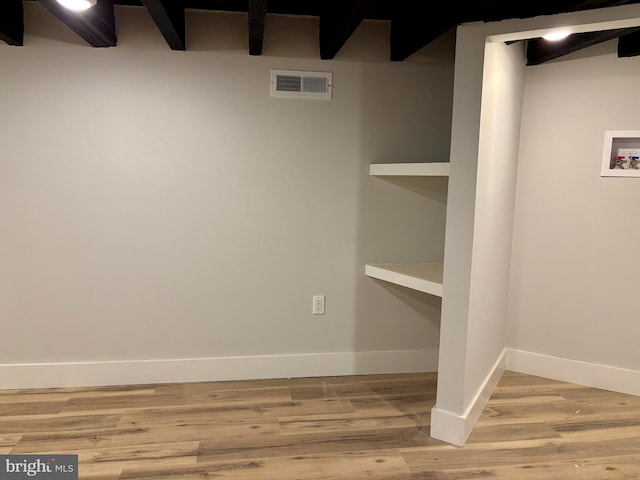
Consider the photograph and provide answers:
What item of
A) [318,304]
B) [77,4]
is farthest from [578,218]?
[77,4]

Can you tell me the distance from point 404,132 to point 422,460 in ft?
5.96

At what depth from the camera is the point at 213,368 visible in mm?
2791

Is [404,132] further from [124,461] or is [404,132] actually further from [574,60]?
[124,461]

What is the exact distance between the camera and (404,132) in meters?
2.80

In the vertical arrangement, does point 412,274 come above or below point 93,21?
below

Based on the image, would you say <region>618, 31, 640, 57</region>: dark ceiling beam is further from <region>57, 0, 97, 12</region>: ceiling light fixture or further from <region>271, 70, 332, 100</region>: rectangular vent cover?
<region>57, 0, 97, 12</region>: ceiling light fixture

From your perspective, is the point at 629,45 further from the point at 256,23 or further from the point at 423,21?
the point at 256,23

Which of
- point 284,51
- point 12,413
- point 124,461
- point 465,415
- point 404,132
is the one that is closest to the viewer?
point 124,461

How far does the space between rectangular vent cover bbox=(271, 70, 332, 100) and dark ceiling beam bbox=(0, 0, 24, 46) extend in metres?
1.33

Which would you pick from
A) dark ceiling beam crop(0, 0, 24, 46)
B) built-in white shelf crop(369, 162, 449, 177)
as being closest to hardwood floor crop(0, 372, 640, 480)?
built-in white shelf crop(369, 162, 449, 177)

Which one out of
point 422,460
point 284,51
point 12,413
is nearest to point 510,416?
point 422,460

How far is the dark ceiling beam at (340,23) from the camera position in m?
1.98

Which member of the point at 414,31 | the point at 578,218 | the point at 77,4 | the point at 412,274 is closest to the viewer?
the point at 77,4

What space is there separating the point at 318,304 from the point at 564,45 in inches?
80.3
